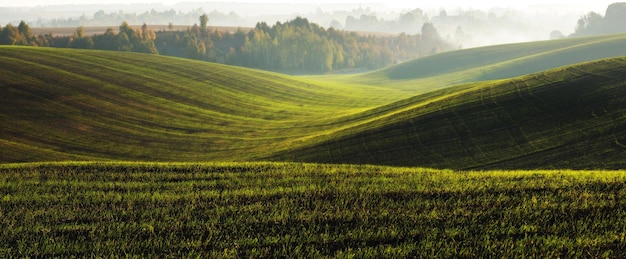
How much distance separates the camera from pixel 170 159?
1526 inches

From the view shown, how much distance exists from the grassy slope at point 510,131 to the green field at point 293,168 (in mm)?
163

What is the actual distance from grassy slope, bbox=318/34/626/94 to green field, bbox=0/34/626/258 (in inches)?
2374

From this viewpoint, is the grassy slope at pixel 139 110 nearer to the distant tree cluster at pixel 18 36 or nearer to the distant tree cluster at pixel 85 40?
the distant tree cluster at pixel 18 36

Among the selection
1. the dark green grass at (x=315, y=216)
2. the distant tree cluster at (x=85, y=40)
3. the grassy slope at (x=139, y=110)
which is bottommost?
the grassy slope at (x=139, y=110)

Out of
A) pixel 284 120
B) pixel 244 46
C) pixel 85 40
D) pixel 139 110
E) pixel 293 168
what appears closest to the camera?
pixel 293 168

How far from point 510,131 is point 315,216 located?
2485cm

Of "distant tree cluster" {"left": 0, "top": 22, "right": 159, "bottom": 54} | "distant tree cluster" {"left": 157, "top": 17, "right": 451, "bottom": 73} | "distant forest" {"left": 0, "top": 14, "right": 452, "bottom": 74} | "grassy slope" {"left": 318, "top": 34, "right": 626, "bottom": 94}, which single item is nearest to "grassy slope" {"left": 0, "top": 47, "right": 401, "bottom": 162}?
"grassy slope" {"left": 318, "top": 34, "right": 626, "bottom": 94}

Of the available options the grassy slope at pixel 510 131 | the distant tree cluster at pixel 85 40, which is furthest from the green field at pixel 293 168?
the distant tree cluster at pixel 85 40

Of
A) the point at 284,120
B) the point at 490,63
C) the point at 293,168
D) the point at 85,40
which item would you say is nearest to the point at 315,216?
the point at 293,168

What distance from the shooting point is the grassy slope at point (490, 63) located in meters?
117

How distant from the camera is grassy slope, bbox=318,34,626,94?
117m

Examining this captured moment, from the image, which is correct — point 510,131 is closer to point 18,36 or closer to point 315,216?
point 315,216

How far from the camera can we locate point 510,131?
32.3 metres

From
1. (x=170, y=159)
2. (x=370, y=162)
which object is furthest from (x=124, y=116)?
(x=370, y=162)
